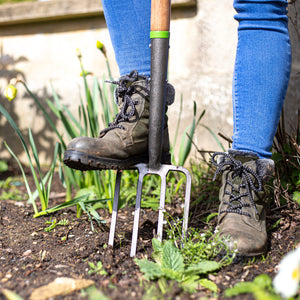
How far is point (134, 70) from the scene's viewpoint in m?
1.25

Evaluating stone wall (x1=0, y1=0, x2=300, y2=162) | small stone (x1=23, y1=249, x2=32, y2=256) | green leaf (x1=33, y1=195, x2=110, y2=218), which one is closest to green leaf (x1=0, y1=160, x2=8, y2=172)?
stone wall (x1=0, y1=0, x2=300, y2=162)

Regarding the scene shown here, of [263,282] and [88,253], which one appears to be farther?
[88,253]

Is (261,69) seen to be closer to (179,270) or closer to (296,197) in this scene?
(296,197)

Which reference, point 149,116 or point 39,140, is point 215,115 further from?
point 39,140

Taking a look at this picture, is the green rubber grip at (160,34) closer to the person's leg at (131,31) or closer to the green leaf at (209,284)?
the person's leg at (131,31)

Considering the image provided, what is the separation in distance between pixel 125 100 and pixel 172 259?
A: 59cm

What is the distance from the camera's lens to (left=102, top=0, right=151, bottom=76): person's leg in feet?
4.15

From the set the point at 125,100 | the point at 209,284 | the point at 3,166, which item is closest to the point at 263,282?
the point at 209,284

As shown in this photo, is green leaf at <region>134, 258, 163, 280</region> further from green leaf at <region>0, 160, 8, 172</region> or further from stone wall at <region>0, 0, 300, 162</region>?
green leaf at <region>0, 160, 8, 172</region>

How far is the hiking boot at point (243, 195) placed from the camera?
1058 mm

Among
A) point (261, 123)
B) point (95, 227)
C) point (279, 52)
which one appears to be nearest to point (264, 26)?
point (279, 52)

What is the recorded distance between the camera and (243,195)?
112 centimetres

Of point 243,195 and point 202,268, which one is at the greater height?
point 243,195

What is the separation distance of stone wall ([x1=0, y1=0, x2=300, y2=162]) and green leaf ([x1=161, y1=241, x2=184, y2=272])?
120 centimetres
